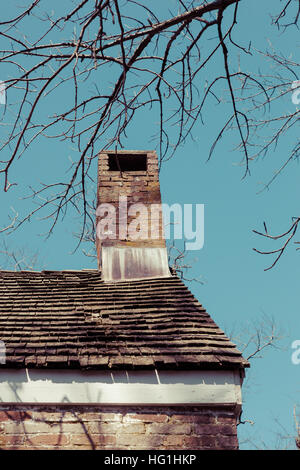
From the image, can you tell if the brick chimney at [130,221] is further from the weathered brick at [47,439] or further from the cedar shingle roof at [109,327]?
the weathered brick at [47,439]

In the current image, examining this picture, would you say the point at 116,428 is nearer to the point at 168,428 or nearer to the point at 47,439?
the point at 168,428

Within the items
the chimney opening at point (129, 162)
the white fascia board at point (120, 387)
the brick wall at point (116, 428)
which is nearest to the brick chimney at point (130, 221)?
the chimney opening at point (129, 162)

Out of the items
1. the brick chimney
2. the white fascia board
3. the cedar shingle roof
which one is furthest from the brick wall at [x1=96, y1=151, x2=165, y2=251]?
the white fascia board

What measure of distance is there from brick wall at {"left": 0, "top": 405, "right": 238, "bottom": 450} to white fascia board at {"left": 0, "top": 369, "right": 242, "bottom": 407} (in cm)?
8

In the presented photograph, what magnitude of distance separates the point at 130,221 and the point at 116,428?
3486mm

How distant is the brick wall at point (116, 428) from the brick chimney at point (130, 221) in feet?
8.44

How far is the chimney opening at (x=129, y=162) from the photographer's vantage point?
8359 millimetres

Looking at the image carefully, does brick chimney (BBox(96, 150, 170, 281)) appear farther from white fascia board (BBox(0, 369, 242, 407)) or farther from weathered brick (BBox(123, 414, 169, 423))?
weathered brick (BBox(123, 414, 169, 423))

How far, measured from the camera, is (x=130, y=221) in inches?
296

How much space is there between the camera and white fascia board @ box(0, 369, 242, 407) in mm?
4633

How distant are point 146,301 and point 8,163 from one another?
2.92 m
